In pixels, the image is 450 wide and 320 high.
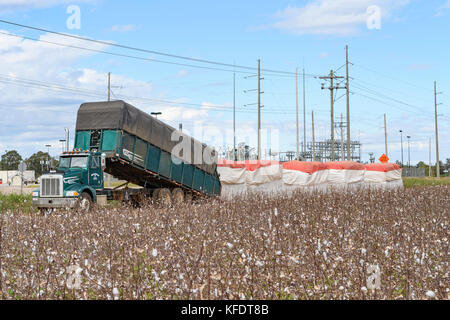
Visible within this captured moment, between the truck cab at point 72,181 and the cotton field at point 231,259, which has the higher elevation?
the truck cab at point 72,181

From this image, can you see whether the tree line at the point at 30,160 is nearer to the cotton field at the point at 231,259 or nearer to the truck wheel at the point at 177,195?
the truck wheel at the point at 177,195

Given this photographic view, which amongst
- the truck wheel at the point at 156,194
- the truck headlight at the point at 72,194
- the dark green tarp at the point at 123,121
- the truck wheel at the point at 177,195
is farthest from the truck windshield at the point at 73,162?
the truck wheel at the point at 177,195

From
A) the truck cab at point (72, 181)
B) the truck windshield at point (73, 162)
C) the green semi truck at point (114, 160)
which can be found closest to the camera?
the truck cab at point (72, 181)

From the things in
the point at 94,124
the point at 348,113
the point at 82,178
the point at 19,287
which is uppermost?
the point at 348,113

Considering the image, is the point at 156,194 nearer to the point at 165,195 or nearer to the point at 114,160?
the point at 165,195

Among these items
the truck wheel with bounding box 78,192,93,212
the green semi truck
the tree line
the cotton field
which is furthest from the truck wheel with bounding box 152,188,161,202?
the tree line

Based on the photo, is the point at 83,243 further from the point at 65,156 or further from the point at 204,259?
the point at 65,156

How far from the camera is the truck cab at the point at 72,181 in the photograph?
1838 centimetres

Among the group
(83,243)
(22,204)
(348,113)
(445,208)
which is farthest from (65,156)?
(348,113)

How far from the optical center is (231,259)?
6.52m

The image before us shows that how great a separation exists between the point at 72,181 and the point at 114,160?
182 cm

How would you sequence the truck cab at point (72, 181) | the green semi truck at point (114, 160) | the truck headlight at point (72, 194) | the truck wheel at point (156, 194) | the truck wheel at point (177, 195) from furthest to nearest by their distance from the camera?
the truck wheel at point (177, 195), the truck wheel at point (156, 194), the green semi truck at point (114, 160), the truck cab at point (72, 181), the truck headlight at point (72, 194)

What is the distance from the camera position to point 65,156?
19.1m

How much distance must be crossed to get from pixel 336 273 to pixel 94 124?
47.7 ft
